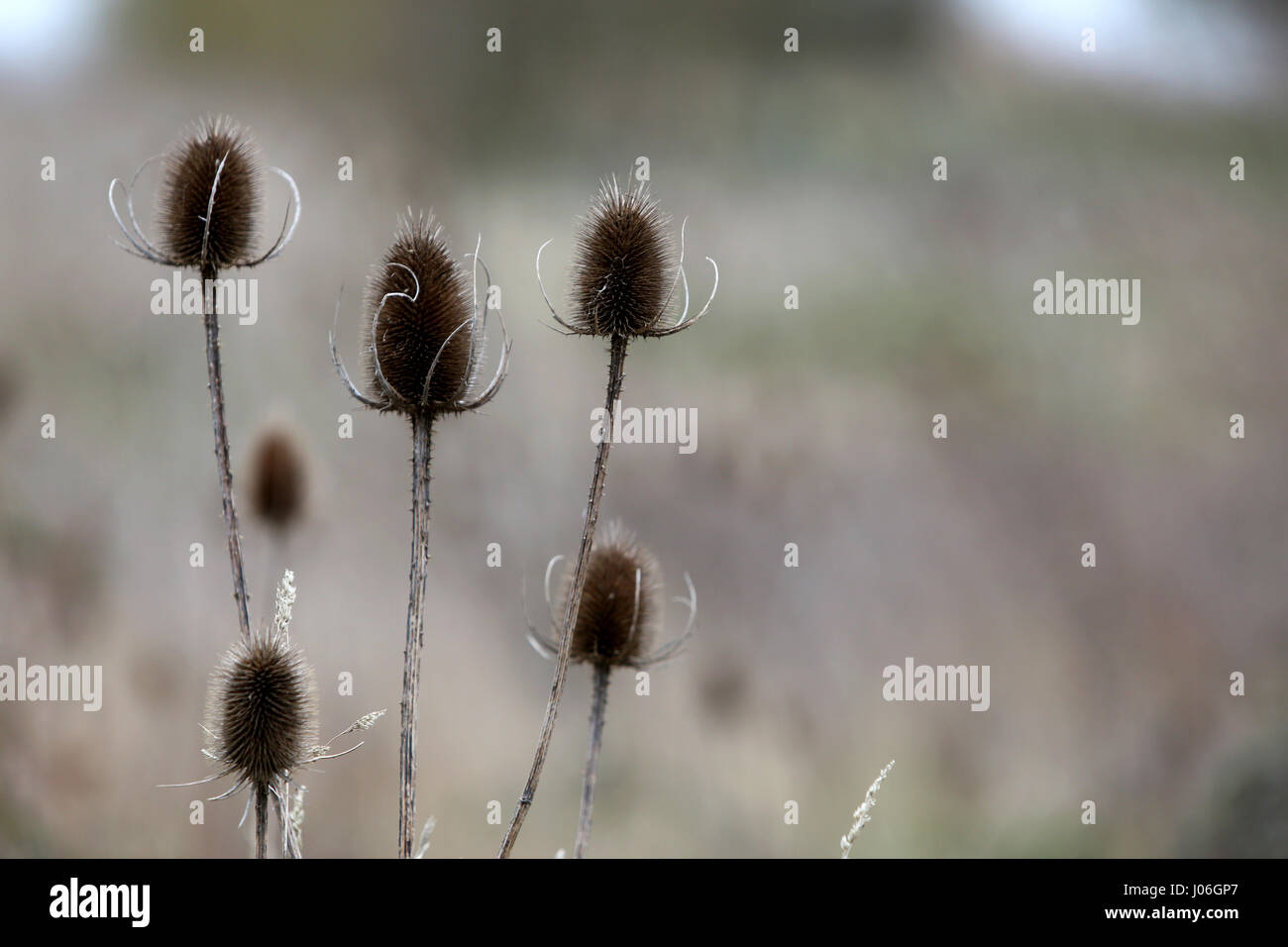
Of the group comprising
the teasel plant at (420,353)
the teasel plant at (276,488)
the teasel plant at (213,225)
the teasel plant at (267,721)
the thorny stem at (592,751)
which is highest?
the teasel plant at (213,225)

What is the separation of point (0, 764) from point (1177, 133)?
34.0ft

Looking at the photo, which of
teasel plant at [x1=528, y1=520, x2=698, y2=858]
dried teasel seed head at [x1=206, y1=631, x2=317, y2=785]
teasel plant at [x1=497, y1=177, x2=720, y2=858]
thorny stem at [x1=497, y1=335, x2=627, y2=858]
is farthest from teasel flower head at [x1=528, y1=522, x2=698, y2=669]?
dried teasel seed head at [x1=206, y1=631, x2=317, y2=785]

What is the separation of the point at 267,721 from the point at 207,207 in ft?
4.33

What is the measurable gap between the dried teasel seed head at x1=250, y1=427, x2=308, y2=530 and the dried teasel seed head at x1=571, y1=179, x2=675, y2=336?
3372 mm

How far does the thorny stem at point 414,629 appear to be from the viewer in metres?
2.24

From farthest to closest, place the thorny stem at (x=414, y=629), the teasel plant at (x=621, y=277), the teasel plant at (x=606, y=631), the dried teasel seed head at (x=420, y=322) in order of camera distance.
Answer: the teasel plant at (x=606, y=631) → the teasel plant at (x=621, y=277) → the dried teasel seed head at (x=420, y=322) → the thorny stem at (x=414, y=629)

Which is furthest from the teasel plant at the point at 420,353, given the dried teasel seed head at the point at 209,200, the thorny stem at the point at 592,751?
the thorny stem at the point at 592,751

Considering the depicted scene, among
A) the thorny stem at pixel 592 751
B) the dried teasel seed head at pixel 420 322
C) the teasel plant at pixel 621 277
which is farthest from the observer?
the thorny stem at pixel 592 751

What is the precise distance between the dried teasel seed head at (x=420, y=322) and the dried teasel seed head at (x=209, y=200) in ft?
1.22

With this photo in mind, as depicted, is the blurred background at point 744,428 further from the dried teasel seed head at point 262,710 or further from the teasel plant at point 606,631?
the dried teasel seed head at point 262,710
